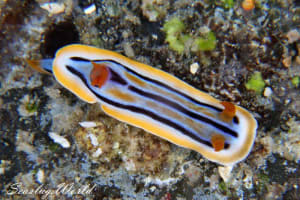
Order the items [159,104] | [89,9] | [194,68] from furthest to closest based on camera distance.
Result: [89,9], [194,68], [159,104]

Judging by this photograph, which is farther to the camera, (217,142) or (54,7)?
(54,7)

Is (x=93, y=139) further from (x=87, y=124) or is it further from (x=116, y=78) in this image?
(x=116, y=78)

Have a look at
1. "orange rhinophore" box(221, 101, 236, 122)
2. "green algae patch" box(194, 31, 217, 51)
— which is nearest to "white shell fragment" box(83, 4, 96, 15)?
"green algae patch" box(194, 31, 217, 51)

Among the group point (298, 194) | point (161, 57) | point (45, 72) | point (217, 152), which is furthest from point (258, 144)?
point (45, 72)

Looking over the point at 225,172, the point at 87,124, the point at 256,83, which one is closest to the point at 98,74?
the point at 87,124

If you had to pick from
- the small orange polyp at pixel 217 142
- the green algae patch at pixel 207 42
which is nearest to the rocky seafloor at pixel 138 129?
the green algae patch at pixel 207 42
